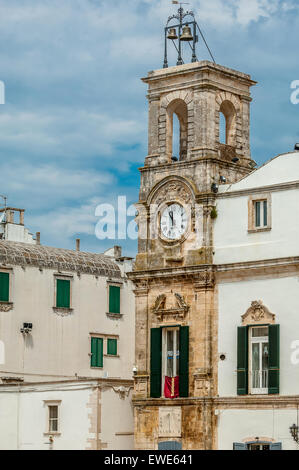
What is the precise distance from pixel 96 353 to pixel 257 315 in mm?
17298

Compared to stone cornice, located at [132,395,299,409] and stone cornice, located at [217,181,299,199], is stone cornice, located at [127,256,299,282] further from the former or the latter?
stone cornice, located at [132,395,299,409]

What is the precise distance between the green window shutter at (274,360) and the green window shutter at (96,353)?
58.8ft

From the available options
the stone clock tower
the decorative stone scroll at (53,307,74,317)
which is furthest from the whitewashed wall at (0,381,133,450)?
the decorative stone scroll at (53,307,74,317)

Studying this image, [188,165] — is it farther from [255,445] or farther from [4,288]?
[4,288]

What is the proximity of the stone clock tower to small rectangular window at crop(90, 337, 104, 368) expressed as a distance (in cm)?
1184

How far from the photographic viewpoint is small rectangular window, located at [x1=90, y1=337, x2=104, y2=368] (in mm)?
68875

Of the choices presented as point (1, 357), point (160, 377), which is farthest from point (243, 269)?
point (1, 357)

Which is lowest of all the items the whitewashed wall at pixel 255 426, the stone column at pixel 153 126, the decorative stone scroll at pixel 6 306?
the whitewashed wall at pixel 255 426

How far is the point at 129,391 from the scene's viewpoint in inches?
2271

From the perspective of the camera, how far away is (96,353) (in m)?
69.1

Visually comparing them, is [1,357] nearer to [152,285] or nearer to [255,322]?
[152,285]

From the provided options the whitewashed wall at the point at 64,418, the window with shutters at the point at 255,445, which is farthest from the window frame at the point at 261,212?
the whitewashed wall at the point at 64,418

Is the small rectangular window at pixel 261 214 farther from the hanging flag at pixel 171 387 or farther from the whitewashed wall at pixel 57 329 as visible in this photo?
the whitewashed wall at pixel 57 329

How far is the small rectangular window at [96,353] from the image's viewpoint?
226ft
